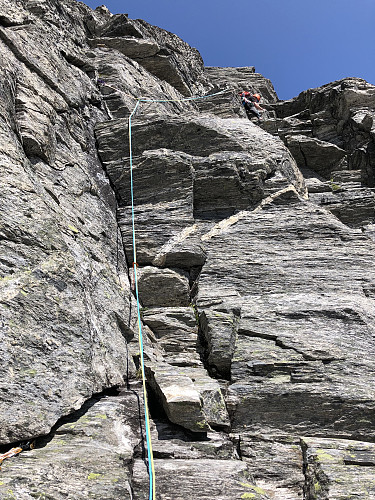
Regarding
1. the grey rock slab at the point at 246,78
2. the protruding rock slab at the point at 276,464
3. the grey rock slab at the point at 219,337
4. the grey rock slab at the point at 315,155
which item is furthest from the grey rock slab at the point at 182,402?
the grey rock slab at the point at 246,78

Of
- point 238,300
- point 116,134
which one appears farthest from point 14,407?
point 116,134

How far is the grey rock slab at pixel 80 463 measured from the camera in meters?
6.07

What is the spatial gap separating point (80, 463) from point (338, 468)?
524 centimetres

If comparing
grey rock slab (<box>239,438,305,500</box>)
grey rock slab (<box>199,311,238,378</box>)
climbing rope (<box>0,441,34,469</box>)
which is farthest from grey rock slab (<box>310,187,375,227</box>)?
climbing rope (<box>0,441,34,469</box>)

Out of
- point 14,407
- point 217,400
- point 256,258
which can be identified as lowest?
point 217,400

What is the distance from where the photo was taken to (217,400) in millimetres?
9914

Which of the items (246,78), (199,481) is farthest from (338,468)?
(246,78)

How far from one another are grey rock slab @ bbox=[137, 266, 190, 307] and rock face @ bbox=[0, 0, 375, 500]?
0.06 metres

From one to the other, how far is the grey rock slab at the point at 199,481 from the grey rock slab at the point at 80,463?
1.74 feet

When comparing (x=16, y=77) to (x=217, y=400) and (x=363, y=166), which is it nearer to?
(x=217, y=400)

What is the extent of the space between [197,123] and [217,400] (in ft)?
42.4

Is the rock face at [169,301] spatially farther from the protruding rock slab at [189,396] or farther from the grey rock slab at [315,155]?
the grey rock slab at [315,155]

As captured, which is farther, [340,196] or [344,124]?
[344,124]

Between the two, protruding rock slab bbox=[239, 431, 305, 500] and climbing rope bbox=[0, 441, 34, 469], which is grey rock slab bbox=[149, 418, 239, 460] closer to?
protruding rock slab bbox=[239, 431, 305, 500]
